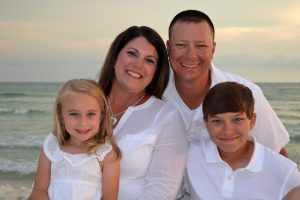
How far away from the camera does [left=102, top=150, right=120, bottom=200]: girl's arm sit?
3.06 metres

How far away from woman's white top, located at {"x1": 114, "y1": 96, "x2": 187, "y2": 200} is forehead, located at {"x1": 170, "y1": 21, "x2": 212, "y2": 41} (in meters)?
0.85

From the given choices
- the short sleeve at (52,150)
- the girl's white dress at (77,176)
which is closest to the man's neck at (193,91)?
the girl's white dress at (77,176)

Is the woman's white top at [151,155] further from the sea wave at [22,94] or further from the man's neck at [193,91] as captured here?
the sea wave at [22,94]

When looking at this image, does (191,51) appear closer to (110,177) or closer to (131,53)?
(131,53)

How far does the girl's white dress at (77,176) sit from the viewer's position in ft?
10.0

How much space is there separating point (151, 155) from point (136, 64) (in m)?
0.72

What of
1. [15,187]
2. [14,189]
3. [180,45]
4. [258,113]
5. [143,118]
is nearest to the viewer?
[143,118]

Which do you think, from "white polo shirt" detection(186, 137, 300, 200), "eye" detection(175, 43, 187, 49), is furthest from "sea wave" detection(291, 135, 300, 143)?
"white polo shirt" detection(186, 137, 300, 200)

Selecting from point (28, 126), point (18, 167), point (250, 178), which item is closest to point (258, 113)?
point (250, 178)

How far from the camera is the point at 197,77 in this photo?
3.90m

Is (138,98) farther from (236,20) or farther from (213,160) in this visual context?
(236,20)

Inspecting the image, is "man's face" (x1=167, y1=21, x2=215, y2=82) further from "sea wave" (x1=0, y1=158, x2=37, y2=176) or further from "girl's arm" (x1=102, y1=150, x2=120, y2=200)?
"sea wave" (x1=0, y1=158, x2=37, y2=176)

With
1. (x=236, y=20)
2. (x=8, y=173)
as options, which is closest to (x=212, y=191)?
(x=8, y=173)

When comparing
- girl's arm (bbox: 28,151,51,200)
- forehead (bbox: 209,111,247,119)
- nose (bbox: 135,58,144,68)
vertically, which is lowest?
girl's arm (bbox: 28,151,51,200)
